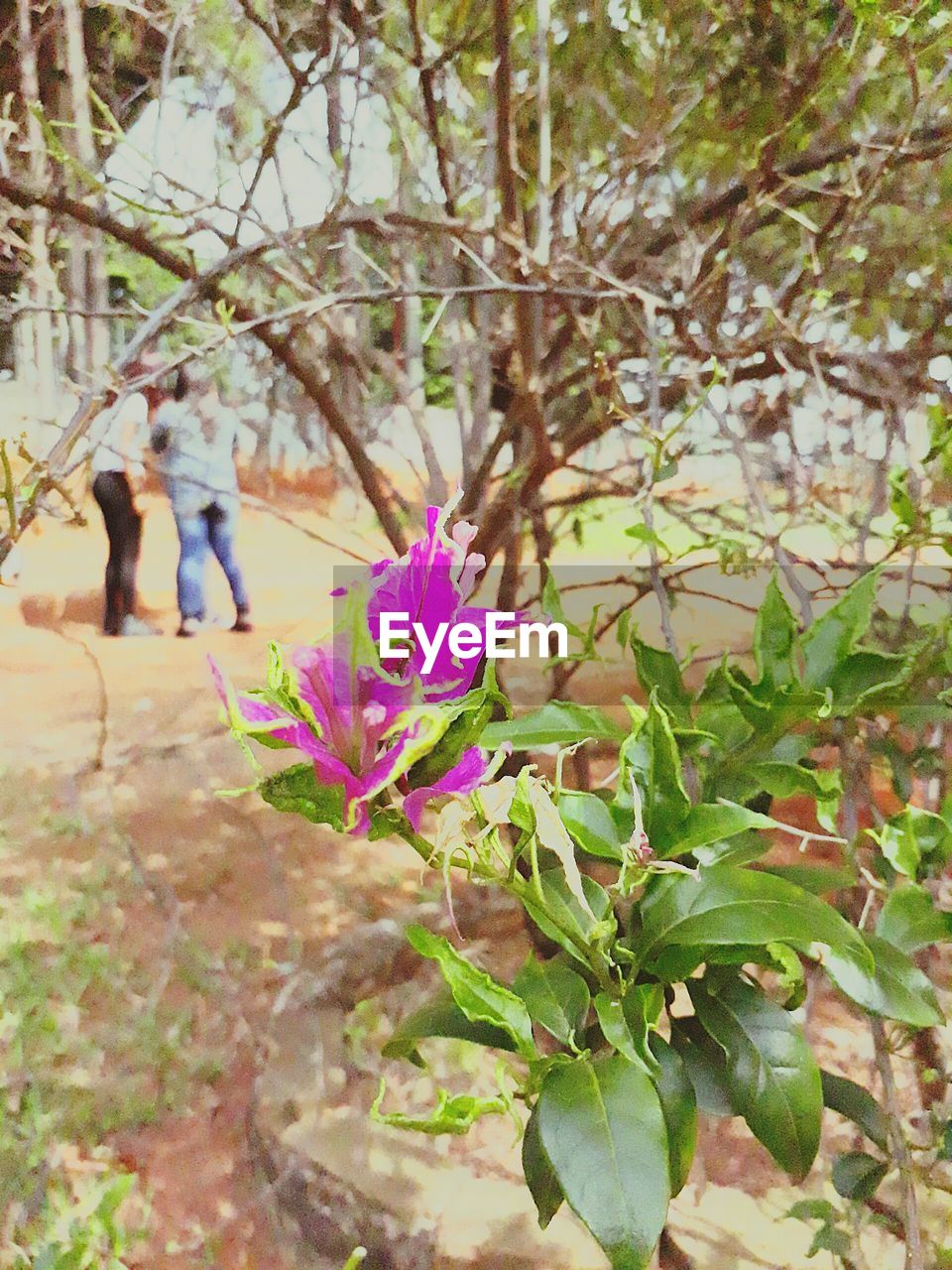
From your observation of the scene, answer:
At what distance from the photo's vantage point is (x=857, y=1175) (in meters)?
0.69

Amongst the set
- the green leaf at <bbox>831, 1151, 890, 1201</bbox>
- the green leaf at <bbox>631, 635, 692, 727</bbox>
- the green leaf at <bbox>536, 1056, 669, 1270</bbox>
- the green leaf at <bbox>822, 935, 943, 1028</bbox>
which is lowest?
the green leaf at <bbox>831, 1151, 890, 1201</bbox>

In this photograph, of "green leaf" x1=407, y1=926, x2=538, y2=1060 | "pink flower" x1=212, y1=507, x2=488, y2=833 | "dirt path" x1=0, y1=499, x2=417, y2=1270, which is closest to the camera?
"pink flower" x1=212, y1=507, x2=488, y2=833

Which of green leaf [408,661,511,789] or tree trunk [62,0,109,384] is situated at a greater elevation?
tree trunk [62,0,109,384]

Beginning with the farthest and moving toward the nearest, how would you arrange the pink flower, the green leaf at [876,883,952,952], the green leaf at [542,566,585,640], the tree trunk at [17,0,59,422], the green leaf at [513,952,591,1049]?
the tree trunk at [17,0,59,422] < the green leaf at [542,566,585,640] < the green leaf at [876,883,952,952] < the green leaf at [513,952,591,1049] < the pink flower

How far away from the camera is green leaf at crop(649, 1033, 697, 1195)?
52 centimetres

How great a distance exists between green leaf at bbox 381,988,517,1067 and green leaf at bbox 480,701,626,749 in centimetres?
19

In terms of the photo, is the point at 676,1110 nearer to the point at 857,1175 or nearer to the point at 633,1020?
the point at 633,1020

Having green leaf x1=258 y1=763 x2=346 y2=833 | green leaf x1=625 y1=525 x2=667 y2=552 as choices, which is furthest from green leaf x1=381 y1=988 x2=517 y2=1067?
green leaf x1=625 y1=525 x2=667 y2=552

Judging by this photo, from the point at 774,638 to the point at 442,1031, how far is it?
39 cm

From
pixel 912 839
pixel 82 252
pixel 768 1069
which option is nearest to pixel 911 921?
pixel 912 839

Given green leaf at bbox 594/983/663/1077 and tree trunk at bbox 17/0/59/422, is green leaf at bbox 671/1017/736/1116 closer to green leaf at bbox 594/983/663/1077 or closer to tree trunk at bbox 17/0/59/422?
green leaf at bbox 594/983/663/1077

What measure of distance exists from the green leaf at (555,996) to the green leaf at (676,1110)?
57mm

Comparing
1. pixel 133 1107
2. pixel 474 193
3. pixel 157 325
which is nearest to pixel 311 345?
pixel 474 193

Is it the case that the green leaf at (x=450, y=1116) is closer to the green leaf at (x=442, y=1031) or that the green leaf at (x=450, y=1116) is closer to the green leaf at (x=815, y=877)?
the green leaf at (x=442, y=1031)
